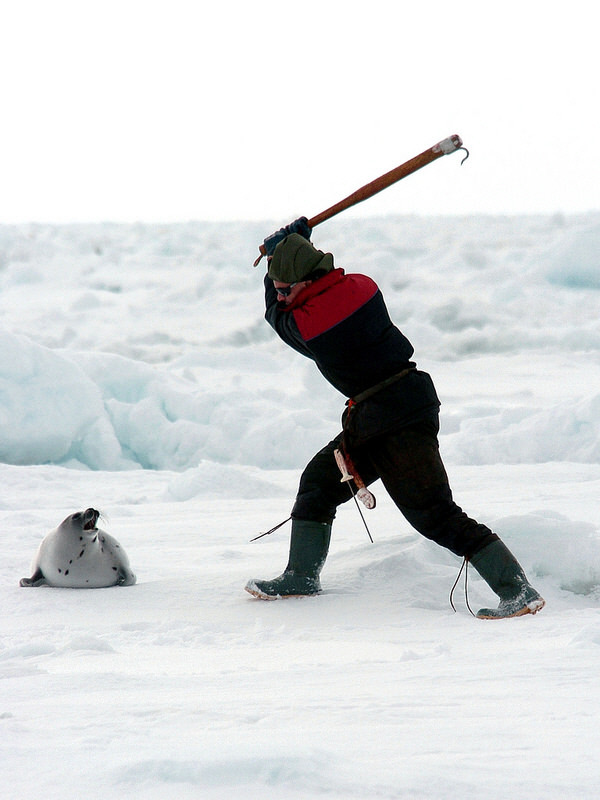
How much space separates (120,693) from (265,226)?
71.4 feet

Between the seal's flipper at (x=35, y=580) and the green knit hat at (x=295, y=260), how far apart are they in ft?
4.38

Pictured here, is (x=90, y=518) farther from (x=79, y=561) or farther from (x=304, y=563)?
(x=304, y=563)

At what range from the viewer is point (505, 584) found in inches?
93.4

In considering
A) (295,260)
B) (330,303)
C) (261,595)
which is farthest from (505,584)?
(295,260)

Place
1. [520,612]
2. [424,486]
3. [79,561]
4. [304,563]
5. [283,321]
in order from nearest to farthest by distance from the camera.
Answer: [520,612] → [424,486] → [283,321] → [304,563] → [79,561]

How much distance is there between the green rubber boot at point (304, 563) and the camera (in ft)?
8.73

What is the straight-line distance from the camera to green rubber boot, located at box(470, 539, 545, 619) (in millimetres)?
2318

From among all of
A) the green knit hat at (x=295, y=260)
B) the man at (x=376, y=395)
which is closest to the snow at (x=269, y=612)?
the man at (x=376, y=395)

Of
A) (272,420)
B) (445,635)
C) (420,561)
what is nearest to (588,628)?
(445,635)

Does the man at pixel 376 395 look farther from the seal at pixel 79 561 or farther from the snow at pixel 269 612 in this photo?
the seal at pixel 79 561

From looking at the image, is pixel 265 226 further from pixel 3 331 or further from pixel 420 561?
pixel 420 561

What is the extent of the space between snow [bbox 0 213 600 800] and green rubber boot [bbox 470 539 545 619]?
0.08 m

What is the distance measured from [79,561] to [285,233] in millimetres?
1317

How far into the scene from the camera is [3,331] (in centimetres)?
706
